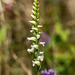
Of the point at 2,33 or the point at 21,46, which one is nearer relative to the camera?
the point at 2,33

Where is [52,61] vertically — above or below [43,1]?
below

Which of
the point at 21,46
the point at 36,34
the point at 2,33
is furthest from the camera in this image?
the point at 21,46

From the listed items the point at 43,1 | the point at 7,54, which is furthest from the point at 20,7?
the point at 43,1

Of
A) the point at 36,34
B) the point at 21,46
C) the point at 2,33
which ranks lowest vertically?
the point at 21,46

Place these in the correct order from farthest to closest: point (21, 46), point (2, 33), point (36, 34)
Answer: point (21, 46), point (2, 33), point (36, 34)

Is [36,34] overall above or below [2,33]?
above

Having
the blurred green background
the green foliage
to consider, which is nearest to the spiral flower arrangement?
the blurred green background

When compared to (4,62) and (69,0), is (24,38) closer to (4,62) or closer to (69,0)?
(4,62)

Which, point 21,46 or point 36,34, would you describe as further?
point 21,46

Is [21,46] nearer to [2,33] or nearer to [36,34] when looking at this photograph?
[2,33]

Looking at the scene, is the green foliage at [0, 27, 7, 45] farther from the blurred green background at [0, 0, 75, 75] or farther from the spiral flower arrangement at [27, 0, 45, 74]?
the spiral flower arrangement at [27, 0, 45, 74]

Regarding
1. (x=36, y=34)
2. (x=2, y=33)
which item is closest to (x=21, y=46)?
(x=2, y=33)
